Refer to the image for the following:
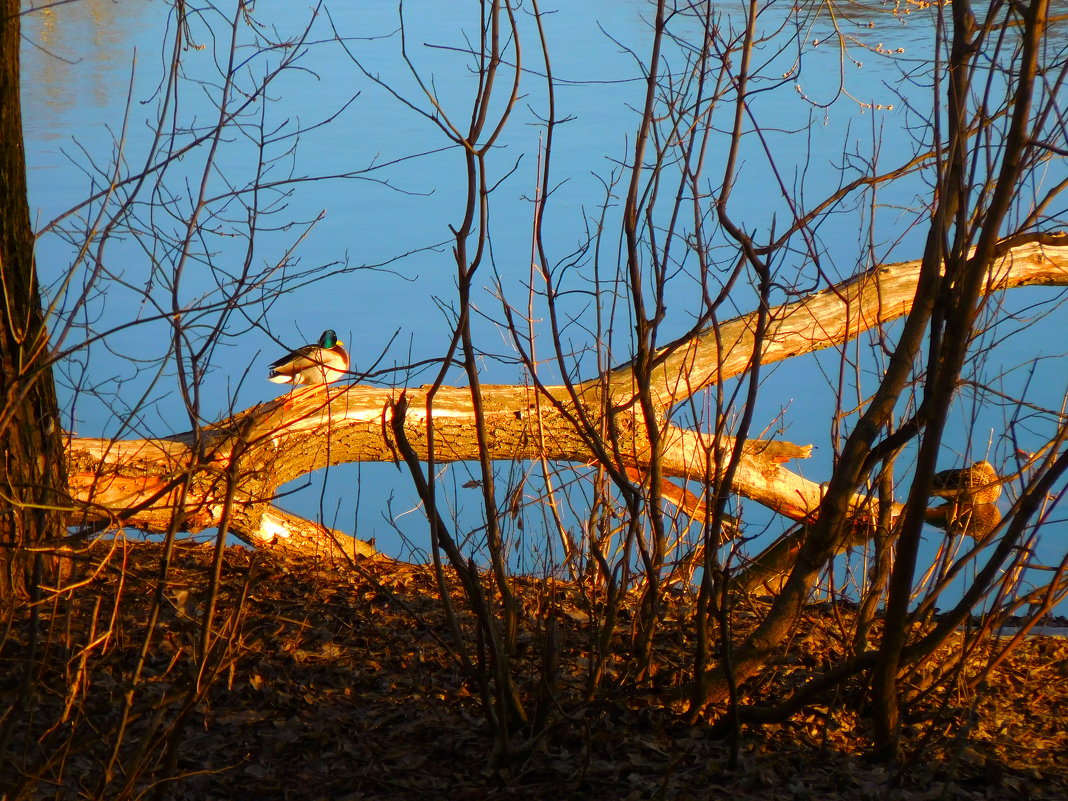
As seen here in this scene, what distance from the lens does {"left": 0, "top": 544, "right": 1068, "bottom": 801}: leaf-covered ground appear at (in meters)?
2.13

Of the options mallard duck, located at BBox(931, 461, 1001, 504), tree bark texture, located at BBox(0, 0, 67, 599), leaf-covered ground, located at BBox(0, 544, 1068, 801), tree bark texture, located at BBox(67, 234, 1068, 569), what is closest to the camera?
leaf-covered ground, located at BBox(0, 544, 1068, 801)

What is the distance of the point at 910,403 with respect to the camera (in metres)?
2.55

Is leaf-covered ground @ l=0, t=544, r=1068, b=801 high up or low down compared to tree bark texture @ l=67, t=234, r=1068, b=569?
down

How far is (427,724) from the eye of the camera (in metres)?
2.54

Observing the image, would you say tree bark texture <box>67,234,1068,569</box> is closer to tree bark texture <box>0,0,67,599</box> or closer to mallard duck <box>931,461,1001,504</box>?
mallard duck <box>931,461,1001,504</box>

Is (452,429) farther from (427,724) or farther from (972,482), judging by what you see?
(972,482)

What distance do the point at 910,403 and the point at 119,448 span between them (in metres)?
3.10

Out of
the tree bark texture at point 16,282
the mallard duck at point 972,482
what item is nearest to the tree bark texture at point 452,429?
the mallard duck at point 972,482

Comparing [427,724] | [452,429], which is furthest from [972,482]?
[452,429]

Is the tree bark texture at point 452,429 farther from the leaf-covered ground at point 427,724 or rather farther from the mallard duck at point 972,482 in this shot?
the leaf-covered ground at point 427,724

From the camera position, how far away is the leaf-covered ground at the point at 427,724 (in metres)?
2.13

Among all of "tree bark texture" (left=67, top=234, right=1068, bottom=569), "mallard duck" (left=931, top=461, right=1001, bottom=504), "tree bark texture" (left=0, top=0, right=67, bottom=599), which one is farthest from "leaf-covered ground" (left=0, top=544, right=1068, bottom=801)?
"tree bark texture" (left=67, top=234, right=1068, bottom=569)

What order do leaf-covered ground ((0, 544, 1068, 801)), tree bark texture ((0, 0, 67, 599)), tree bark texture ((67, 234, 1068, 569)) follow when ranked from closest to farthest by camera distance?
leaf-covered ground ((0, 544, 1068, 801))
tree bark texture ((0, 0, 67, 599))
tree bark texture ((67, 234, 1068, 569))

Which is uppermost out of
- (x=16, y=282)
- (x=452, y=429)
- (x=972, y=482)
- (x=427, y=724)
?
(x=452, y=429)
